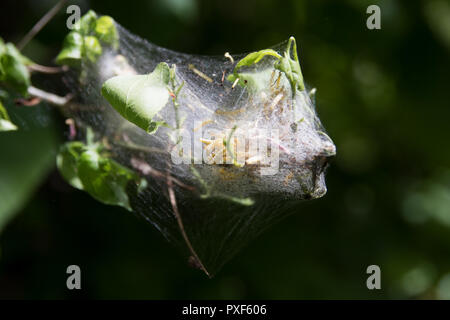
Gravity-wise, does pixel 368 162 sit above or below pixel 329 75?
below

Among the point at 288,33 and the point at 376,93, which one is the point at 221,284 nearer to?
the point at 288,33

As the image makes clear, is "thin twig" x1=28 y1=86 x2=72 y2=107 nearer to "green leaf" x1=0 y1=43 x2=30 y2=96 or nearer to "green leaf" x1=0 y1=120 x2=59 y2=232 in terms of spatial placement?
"green leaf" x1=0 y1=43 x2=30 y2=96

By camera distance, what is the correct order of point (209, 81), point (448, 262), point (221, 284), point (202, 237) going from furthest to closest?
point (448, 262)
point (221, 284)
point (202, 237)
point (209, 81)

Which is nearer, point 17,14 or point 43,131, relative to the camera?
point 43,131

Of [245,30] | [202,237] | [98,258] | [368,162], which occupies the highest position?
[245,30]

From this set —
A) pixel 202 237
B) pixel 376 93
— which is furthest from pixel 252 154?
pixel 376 93

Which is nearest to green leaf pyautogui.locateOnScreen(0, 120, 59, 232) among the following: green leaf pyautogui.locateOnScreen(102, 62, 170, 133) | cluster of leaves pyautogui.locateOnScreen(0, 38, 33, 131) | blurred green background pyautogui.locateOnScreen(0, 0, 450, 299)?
blurred green background pyautogui.locateOnScreen(0, 0, 450, 299)
